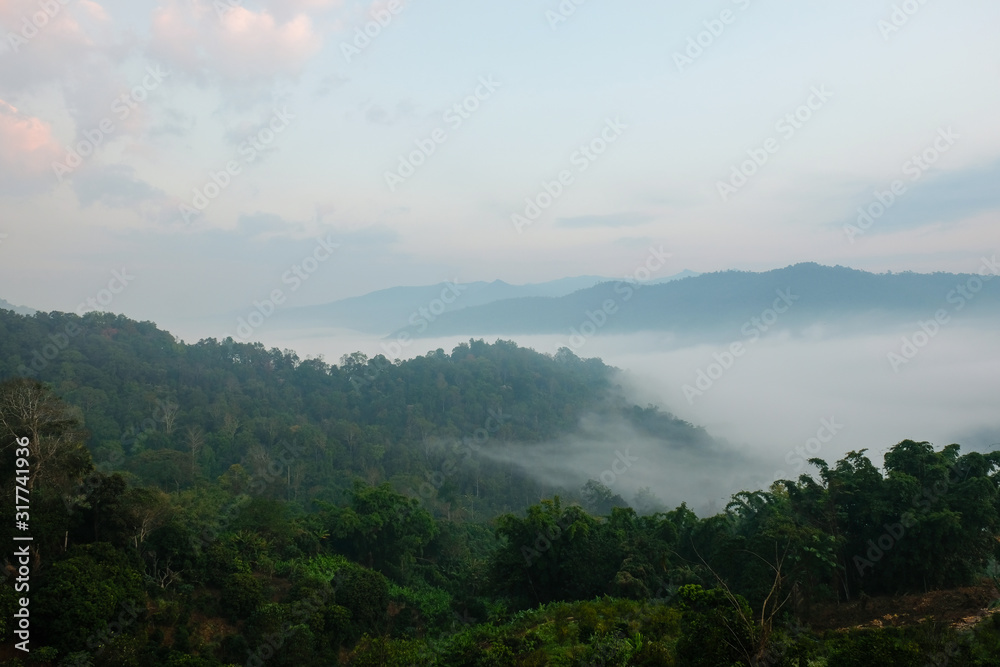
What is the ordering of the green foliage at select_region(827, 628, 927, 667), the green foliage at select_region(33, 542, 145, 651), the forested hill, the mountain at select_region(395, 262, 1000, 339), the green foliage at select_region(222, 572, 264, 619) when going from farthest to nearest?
1. the mountain at select_region(395, 262, 1000, 339)
2. the forested hill
3. the green foliage at select_region(222, 572, 264, 619)
4. the green foliage at select_region(33, 542, 145, 651)
5. the green foliage at select_region(827, 628, 927, 667)

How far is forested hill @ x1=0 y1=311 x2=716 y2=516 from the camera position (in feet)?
144

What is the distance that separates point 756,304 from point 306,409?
146186 millimetres

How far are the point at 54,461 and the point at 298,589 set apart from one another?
6.32 m

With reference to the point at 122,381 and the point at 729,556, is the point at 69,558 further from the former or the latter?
the point at 122,381

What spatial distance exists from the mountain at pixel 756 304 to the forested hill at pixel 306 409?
308 feet

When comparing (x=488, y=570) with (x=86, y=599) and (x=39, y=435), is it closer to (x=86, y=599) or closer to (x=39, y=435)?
(x=86, y=599)

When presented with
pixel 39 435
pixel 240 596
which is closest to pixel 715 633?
pixel 240 596

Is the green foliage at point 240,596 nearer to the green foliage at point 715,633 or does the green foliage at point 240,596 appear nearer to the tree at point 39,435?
the tree at point 39,435

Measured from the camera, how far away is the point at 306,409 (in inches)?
2367

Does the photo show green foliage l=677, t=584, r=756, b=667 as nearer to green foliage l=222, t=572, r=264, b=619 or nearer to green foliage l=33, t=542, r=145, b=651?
green foliage l=33, t=542, r=145, b=651

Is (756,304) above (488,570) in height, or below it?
above

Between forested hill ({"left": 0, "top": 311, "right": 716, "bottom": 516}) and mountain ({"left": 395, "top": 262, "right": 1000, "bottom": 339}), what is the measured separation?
308ft

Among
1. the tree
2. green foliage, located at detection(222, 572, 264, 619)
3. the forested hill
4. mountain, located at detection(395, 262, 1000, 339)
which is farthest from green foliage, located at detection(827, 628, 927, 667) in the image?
mountain, located at detection(395, 262, 1000, 339)

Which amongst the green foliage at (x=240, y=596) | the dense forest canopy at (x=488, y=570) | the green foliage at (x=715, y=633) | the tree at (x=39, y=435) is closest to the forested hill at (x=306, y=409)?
the dense forest canopy at (x=488, y=570)
